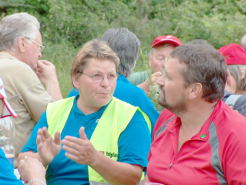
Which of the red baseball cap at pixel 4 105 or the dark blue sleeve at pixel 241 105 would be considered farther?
the dark blue sleeve at pixel 241 105

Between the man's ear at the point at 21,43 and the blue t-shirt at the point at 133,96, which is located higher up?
the man's ear at the point at 21,43

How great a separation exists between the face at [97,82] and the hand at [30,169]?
50cm

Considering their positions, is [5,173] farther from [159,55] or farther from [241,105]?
[159,55]

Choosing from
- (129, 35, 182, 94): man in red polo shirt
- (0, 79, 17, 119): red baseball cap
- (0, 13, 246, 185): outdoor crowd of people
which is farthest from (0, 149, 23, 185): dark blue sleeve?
(129, 35, 182, 94): man in red polo shirt

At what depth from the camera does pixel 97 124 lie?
150 inches

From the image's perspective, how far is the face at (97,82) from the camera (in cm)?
386

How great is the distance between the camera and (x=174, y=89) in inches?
135

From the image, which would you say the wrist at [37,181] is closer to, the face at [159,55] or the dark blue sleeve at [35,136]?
the dark blue sleeve at [35,136]

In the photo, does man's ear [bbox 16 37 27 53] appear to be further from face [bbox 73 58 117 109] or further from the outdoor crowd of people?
face [bbox 73 58 117 109]

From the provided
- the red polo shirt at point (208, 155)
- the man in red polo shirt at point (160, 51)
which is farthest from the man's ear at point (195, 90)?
the man in red polo shirt at point (160, 51)

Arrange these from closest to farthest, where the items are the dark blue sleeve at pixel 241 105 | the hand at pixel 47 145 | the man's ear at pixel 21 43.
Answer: the hand at pixel 47 145, the dark blue sleeve at pixel 241 105, the man's ear at pixel 21 43

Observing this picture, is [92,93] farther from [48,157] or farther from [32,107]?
[32,107]

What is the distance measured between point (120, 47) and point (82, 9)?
24.3 ft

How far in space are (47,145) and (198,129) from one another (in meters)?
0.98
